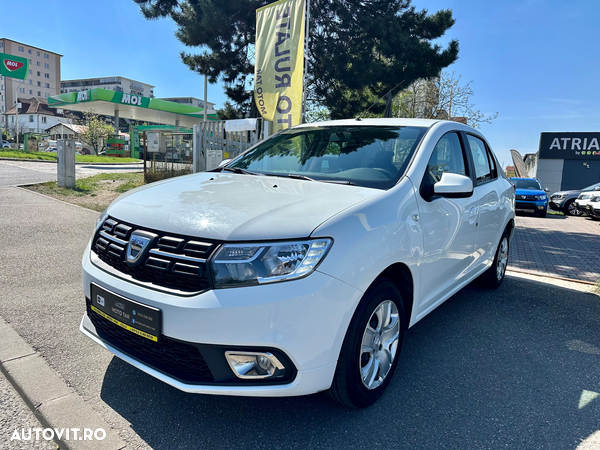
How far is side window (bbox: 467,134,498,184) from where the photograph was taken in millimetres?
3962

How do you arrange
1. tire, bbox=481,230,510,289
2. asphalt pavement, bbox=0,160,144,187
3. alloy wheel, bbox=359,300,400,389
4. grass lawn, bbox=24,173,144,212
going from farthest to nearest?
1. asphalt pavement, bbox=0,160,144,187
2. grass lawn, bbox=24,173,144,212
3. tire, bbox=481,230,510,289
4. alloy wheel, bbox=359,300,400,389

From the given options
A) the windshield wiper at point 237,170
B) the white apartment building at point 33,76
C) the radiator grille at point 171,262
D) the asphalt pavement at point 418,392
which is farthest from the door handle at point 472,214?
the white apartment building at point 33,76

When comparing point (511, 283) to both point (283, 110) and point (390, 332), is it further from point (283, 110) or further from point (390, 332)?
point (283, 110)

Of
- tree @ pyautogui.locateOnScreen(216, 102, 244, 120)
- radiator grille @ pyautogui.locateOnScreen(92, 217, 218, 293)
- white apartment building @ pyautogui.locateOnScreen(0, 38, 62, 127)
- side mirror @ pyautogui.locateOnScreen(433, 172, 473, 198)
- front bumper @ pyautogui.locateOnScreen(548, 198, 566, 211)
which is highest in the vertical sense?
white apartment building @ pyautogui.locateOnScreen(0, 38, 62, 127)

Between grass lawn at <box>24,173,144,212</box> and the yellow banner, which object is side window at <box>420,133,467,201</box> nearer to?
the yellow banner

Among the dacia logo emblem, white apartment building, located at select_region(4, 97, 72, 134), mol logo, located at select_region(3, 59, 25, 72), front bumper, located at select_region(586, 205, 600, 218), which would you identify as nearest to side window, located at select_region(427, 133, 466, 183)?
the dacia logo emblem

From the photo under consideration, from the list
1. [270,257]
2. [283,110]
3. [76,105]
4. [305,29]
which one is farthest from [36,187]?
[76,105]

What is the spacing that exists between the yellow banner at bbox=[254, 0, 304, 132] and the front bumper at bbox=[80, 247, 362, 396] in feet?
23.7

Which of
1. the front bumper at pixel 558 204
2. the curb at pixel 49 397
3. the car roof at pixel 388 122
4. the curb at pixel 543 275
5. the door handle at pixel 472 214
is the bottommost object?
the curb at pixel 49 397

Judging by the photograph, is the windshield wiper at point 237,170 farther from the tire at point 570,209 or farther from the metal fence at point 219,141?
the tire at point 570,209

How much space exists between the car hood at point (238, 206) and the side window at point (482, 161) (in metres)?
1.86

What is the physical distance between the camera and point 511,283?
5.16 m

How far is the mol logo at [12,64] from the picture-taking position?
122 feet
